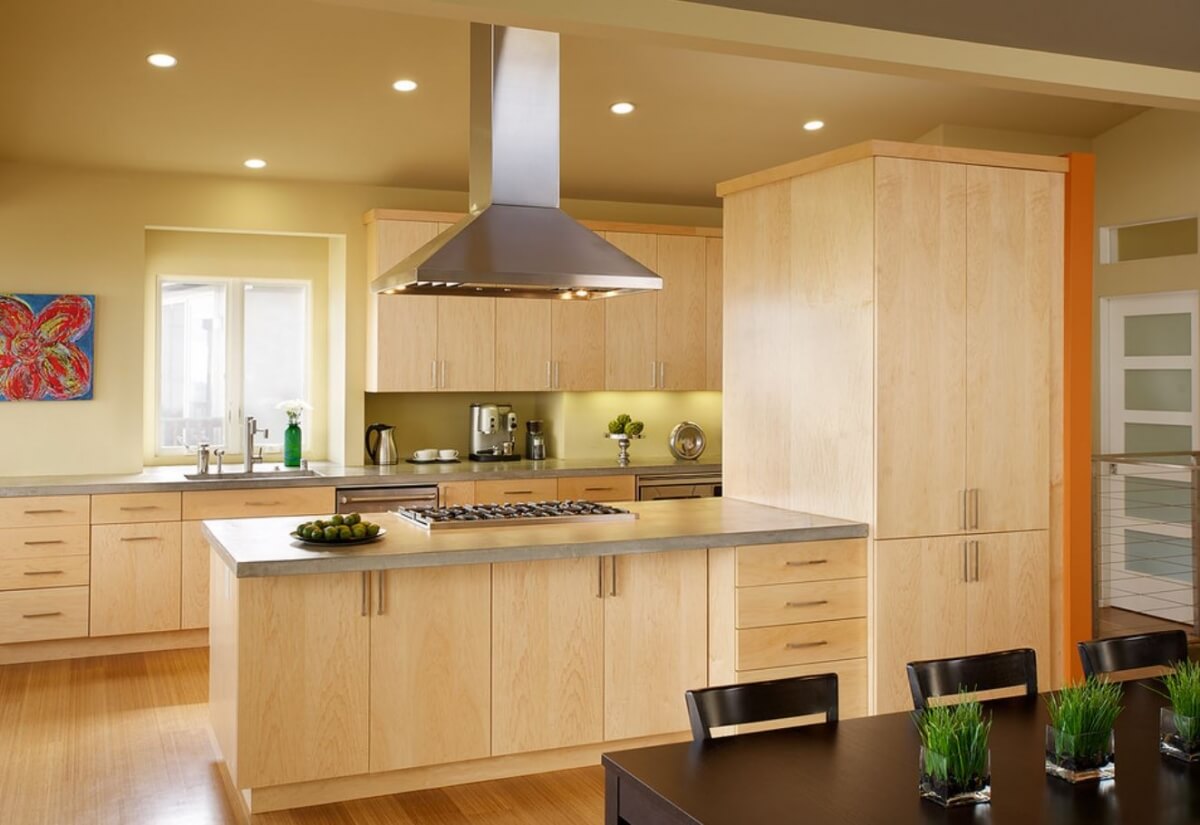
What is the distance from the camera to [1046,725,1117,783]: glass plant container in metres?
2.05

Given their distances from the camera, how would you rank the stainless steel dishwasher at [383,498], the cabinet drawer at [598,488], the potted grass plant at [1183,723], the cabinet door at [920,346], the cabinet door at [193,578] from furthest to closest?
the cabinet drawer at [598,488] → the stainless steel dishwasher at [383,498] → the cabinet door at [193,578] → the cabinet door at [920,346] → the potted grass plant at [1183,723]

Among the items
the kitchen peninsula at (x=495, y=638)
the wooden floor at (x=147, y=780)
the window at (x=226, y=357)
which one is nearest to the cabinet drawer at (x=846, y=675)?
the kitchen peninsula at (x=495, y=638)

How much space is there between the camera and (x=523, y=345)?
705cm

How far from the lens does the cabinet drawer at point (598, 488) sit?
22.3ft

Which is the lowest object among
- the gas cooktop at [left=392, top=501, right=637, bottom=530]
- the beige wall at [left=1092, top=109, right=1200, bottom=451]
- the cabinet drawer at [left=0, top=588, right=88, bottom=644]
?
the cabinet drawer at [left=0, top=588, right=88, bottom=644]

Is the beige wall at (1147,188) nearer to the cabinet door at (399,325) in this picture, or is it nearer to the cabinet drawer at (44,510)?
the cabinet door at (399,325)

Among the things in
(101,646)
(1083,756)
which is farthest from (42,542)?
(1083,756)

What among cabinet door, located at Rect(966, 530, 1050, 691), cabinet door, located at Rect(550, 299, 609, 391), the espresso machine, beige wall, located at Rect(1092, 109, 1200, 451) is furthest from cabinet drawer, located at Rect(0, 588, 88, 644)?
beige wall, located at Rect(1092, 109, 1200, 451)

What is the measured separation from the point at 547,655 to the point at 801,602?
100 centimetres

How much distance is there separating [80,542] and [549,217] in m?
3.27

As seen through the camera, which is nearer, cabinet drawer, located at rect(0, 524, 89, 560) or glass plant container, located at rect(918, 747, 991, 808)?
glass plant container, located at rect(918, 747, 991, 808)

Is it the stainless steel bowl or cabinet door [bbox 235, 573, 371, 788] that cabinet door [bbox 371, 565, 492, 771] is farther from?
the stainless steel bowl

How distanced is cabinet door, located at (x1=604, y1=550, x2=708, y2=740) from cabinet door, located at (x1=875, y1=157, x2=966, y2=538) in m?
0.78

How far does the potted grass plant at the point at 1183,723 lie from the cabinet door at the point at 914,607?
2.14 meters
